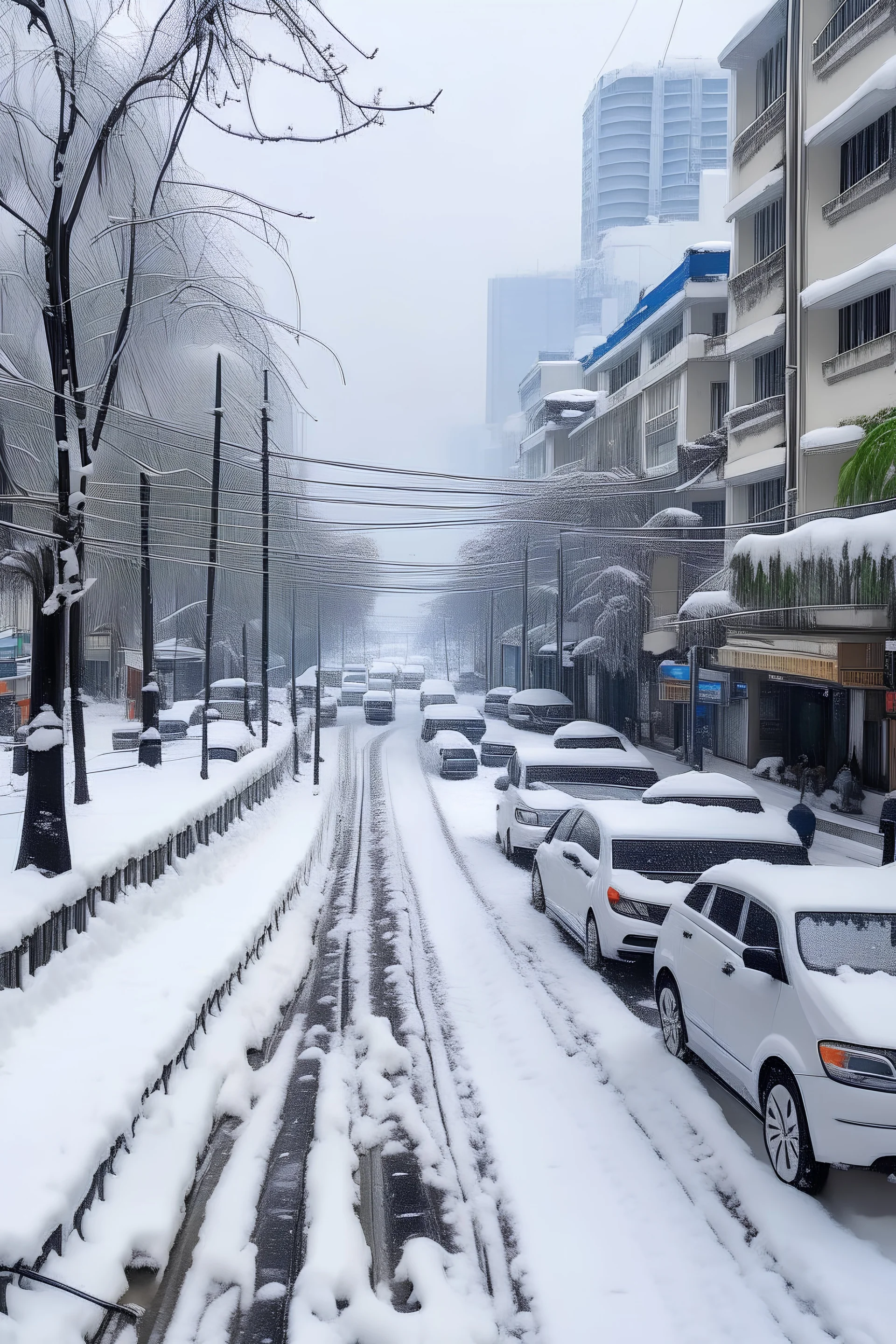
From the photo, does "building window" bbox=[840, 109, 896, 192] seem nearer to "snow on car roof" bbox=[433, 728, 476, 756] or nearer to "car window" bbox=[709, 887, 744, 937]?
"snow on car roof" bbox=[433, 728, 476, 756]

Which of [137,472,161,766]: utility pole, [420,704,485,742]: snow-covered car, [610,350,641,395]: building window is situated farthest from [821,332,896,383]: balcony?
[610,350,641,395]: building window

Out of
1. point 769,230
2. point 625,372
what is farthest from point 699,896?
point 625,372

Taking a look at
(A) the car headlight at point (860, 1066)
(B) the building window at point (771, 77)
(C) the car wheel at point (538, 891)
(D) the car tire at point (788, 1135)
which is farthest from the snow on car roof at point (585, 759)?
(B) the building window at point (771, 77)

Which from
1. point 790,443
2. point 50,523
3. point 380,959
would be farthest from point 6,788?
point 790,443

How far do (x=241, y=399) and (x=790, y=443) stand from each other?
1576cm

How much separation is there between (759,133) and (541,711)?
23569mm

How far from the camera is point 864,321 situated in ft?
83.8

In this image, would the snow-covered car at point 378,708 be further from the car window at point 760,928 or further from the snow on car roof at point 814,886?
the car window at point 760,928

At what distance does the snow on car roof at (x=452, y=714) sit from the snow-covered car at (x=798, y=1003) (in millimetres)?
33485

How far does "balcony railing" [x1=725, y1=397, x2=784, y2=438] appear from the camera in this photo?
96.3 feet

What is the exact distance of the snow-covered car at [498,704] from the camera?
181 ft

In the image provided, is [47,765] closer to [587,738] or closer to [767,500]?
[587,738]

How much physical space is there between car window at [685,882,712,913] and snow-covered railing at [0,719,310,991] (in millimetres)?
4777

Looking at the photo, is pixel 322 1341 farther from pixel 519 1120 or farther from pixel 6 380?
pixel 6 380
